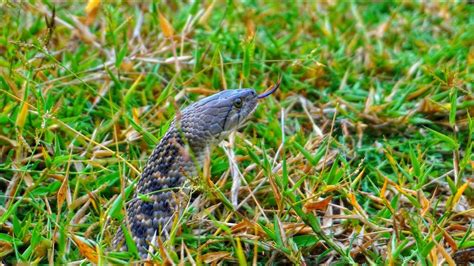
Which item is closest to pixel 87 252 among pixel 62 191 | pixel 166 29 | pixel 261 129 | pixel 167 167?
pixel 62 191

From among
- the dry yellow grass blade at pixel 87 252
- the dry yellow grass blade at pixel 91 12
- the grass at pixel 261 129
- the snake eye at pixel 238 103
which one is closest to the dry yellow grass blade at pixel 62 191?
the grass at pixel 261 129

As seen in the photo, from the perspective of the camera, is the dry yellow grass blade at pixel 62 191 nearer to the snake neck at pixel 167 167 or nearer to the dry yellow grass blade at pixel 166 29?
the snake neck at pixel 167 167

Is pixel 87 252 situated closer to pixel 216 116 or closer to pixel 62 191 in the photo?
pixel 62 191

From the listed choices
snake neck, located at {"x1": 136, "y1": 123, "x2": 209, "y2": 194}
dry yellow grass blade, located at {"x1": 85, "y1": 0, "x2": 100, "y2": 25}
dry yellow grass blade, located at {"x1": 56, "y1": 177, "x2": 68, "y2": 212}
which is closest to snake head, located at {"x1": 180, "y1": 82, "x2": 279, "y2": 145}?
snake neck, located at {"x1": 136, "y1": 123, "x2": 209, "y2": 194}

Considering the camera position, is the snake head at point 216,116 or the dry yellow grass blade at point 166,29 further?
the dry yellow grass blade at point 166,29

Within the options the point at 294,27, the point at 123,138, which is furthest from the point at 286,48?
the point at 123,138

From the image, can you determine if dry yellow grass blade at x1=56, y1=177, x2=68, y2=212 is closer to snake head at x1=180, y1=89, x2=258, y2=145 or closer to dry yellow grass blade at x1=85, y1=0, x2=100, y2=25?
snake head at x1=180, y1=89, x2=258, y2=145
